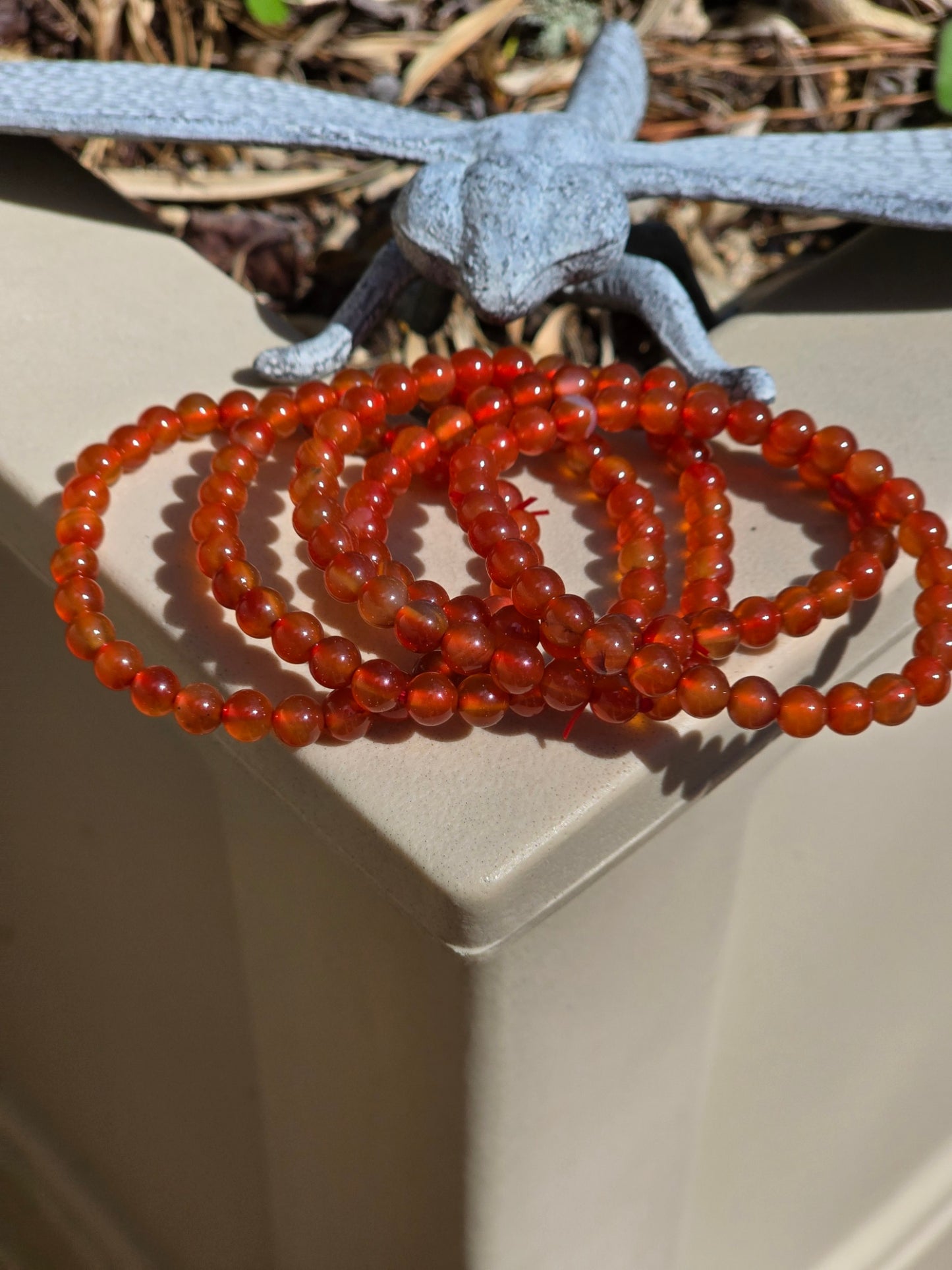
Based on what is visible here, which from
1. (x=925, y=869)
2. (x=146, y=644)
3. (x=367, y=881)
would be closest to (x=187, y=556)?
(x=146, y=644)

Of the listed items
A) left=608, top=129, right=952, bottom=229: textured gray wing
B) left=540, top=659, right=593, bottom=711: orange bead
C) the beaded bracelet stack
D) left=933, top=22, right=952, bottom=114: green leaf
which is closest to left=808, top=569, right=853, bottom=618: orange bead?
the beaded bracelet stack

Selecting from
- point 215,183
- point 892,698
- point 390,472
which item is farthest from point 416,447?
point 215,183

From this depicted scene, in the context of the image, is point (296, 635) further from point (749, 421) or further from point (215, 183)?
point (215, 183)

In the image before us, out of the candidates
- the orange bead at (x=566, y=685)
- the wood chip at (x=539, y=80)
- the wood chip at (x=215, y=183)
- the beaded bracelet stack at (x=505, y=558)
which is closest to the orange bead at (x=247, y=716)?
the beaded bracelet stack at (x=505, y=558)

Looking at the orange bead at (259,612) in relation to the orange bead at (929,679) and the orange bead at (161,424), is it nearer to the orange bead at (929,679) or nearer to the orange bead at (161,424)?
the orange bead at (161,424)

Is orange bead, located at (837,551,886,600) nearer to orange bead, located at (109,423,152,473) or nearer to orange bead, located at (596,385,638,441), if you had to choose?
orange bead, located at (596,385,638,441)

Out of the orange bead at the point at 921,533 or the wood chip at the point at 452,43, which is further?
the wood chip at the point at 452,43
